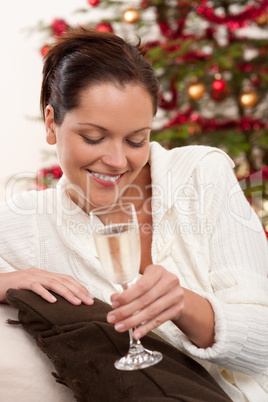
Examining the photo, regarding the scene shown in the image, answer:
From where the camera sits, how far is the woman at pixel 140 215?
4.29 ft

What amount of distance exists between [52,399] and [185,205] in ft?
2.43

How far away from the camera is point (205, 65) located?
11.0 feet

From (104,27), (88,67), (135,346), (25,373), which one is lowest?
(25,373)

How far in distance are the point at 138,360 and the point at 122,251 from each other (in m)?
0.24

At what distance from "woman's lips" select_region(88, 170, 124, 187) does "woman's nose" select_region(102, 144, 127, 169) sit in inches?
2.6

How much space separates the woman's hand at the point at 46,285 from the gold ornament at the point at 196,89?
2.33 metres

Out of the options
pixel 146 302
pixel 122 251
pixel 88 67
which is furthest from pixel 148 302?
pixel 88 67

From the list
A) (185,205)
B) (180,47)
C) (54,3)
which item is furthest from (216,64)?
(54,3)

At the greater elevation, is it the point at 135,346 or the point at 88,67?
the point at 88,67

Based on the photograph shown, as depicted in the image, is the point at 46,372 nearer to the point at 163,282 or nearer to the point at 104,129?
the point at 163,282

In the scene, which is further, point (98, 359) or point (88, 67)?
point (88, 67)

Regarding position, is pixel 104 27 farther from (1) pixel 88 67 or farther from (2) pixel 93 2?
(1) pixel 88 67

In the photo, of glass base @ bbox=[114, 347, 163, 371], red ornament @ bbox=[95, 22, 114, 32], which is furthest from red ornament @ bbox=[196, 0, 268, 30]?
glass base @ bbox=[114, 347, 163, 371]

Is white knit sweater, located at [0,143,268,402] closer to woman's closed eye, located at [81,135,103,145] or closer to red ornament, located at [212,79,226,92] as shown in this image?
woman's closed eye, located at [81,135,103,145]
